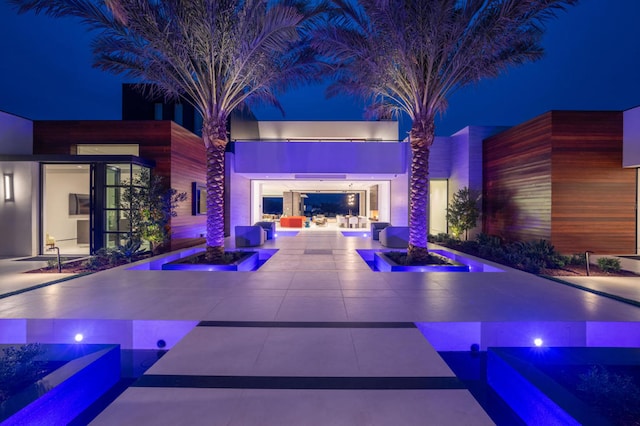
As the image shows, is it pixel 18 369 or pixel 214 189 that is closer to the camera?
pixel 18 369

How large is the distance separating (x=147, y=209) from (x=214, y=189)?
8.71ft

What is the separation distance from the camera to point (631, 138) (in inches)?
356

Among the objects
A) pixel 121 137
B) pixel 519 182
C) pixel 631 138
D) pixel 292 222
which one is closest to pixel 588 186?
pixel 631 138

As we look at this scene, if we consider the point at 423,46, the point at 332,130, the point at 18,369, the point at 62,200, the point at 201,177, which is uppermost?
the point at 332,130

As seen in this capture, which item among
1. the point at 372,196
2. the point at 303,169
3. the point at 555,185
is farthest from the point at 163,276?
the point at 372,196

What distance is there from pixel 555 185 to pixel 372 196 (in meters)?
14.2

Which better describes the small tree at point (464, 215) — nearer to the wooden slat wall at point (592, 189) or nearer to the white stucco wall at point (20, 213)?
the wooden slat wall at point (592, 189)

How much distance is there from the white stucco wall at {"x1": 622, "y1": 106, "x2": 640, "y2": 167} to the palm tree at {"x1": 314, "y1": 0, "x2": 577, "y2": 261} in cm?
421

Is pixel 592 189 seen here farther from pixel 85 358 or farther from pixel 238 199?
pixel 238 199

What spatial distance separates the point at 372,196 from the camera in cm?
2308

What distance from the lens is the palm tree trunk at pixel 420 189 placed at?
7758 millimetres

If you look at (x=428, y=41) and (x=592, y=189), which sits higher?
(x=428, y=41)

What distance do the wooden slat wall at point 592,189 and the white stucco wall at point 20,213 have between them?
1672 centimetres

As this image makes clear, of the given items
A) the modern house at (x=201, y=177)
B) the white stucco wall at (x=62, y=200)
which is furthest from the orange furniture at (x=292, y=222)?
the white stucco wall at (x=62, y=200)
